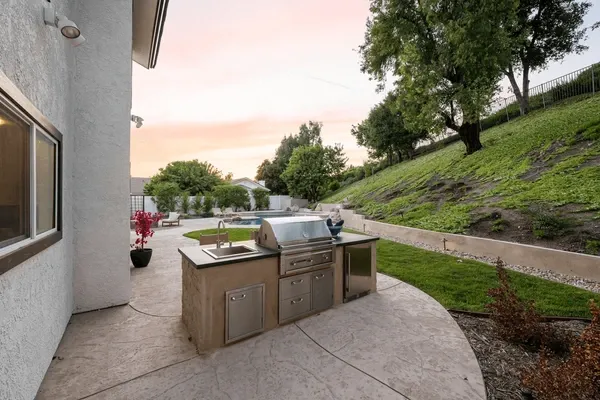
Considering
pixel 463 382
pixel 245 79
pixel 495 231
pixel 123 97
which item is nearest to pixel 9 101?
pixel 123 97

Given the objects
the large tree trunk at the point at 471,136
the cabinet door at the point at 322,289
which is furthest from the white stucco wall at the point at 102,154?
the large tree trunk at the point at 471,136

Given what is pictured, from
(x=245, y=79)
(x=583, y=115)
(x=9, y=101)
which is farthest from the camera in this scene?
(x=583, y=115)

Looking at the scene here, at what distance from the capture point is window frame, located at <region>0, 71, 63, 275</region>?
1.42 metres

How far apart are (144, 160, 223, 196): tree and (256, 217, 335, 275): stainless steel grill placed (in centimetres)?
2423

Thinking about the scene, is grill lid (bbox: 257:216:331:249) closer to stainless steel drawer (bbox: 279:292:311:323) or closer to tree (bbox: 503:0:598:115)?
stainless steel drawer (bbox: 279:292:311:323)

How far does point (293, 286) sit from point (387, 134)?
1997cm

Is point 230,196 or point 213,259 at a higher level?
point 230,196

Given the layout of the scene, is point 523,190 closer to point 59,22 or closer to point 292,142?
point 59,22

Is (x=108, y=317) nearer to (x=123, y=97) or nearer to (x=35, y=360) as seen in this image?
(x=35, y=360)

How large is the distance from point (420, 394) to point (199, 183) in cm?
2763

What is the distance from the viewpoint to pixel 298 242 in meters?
3.18

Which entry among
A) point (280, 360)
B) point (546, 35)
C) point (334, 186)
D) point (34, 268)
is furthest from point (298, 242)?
point (546, 35)

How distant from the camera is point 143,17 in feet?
15.0

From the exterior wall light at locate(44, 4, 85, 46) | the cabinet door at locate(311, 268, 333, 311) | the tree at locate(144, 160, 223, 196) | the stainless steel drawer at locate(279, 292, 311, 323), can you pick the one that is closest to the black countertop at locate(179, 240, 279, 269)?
the stainless steel drawer at locate(279, 292, 311, 323)
